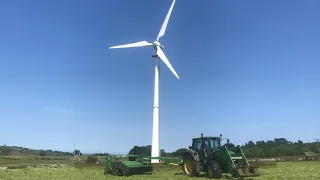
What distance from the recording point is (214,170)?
1577 cm

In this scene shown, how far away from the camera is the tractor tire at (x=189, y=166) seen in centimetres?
1733

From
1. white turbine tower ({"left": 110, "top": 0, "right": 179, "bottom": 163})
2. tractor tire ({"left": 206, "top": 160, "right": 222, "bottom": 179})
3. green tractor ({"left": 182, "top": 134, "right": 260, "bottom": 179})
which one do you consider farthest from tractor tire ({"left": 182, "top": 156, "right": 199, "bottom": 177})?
white turbine tower ({"left": 110, "top": 0, "right": 179, "bottom": 163})

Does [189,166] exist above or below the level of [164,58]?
below

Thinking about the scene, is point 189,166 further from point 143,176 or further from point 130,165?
point 130,165

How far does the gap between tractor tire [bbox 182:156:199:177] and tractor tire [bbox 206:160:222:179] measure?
3.35ft

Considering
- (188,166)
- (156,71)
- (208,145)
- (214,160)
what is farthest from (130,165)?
(156,71)

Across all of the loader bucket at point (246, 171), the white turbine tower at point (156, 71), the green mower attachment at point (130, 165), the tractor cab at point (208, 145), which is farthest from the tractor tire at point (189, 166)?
the white turbine tower at point (156, 71)

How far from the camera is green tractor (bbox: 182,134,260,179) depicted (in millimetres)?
15086

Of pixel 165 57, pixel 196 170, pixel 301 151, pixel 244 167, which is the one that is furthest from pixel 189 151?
pixel 301 151

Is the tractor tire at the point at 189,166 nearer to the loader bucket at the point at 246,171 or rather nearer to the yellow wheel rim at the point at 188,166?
the yellow wheel rim at the point at 188,166

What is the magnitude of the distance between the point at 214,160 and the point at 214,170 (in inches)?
34.7

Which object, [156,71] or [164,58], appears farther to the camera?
[164,58]

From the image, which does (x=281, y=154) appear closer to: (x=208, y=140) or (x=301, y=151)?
(x=301, y=151)

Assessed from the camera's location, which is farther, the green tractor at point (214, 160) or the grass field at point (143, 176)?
the grass field at point (143, 176)
